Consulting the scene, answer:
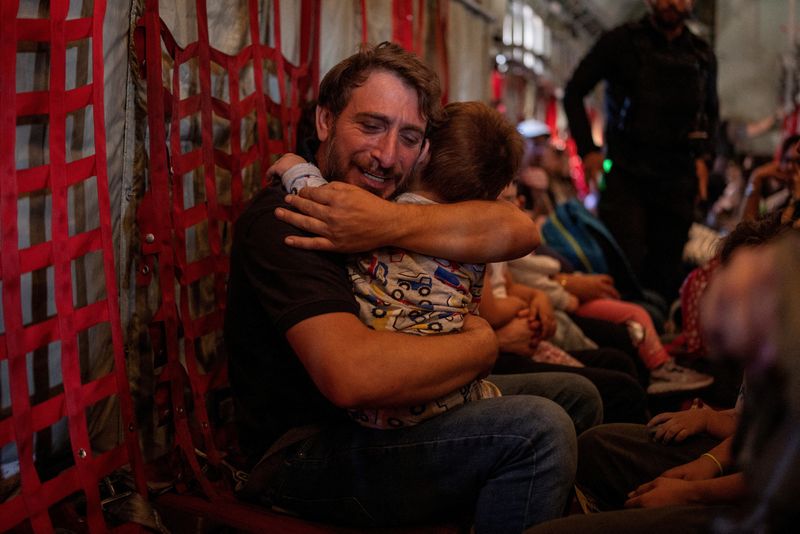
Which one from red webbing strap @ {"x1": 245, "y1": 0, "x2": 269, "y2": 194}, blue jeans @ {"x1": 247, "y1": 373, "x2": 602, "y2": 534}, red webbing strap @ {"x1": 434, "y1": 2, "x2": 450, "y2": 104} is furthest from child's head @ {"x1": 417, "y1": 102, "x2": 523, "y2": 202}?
red webbing strap @ {"x1": 434, "y1": 2, "x2": 450, "y2": 104}

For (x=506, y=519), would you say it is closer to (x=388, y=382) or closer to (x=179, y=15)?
(x=388, y=382)

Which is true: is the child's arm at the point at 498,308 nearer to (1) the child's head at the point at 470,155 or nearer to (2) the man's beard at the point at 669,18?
(1) the child's head at the point at 470,155

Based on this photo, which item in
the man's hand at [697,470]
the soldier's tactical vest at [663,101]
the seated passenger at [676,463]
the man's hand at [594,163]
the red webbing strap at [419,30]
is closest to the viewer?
the seated passenger at [676,463]

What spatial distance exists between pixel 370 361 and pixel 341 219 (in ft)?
0.98

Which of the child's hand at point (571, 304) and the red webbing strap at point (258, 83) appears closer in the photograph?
the red webbing strap at point (258, 83)

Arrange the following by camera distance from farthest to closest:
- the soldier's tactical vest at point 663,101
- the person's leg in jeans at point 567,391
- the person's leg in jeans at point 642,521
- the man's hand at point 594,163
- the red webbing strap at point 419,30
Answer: the man's hand at point 594,163 < the soldier's tactical vest at point 663,101 < the red webbing strap at point 419,30 < the person's leg in jeans at point 567,391 < the person's leg in jeans at point 642,521

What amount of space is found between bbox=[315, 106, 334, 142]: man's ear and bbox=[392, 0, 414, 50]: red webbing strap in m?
1.70

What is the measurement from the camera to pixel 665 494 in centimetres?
148

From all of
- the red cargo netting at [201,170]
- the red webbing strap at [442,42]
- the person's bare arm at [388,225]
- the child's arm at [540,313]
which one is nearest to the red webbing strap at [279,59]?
the red cargo netting at [201,170]

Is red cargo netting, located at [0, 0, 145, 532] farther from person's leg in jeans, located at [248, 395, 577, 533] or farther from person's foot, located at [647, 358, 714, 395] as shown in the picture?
person's foot, located at [647, 358, 714, 395]

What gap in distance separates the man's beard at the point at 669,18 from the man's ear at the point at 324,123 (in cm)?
248

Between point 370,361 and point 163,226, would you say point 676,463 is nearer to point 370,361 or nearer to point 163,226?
point 370,361

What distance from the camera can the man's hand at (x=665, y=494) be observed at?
1459 millimetres

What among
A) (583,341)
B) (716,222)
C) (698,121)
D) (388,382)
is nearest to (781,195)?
(698,121)
